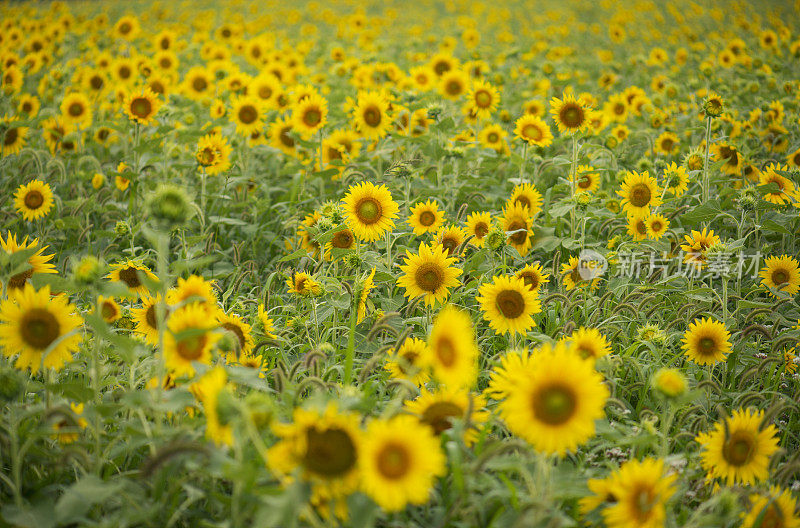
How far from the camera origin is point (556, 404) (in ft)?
5.81

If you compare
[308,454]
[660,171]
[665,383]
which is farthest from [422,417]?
[660,171]

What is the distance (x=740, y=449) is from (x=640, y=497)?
2.12ft

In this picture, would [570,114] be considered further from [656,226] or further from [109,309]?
[109,309]

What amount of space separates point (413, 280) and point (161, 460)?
1704 mm

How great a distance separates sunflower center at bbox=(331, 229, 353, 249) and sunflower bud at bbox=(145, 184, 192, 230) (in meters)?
1.56

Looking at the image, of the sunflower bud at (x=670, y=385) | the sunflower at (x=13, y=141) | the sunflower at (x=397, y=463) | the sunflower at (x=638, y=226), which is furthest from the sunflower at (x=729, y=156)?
the sunflower at (x=13, y=141)

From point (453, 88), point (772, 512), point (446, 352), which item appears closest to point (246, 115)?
point (453, 88)

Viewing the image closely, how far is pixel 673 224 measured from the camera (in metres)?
4.71

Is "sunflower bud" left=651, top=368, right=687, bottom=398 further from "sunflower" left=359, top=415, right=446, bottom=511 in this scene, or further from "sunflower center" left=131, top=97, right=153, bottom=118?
"sunflower center" left=131, top=97, right=153, bottom=118

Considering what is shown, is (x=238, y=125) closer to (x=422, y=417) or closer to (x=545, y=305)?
(x=545, y=305)

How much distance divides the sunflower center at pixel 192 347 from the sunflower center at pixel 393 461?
0.81 metres

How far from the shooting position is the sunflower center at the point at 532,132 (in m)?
4.34

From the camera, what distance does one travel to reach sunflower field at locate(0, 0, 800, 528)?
1781 millimetres

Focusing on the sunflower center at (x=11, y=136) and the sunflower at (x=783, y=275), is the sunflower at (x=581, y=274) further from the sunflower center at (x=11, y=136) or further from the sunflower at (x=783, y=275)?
the sunflower center at (x=11, y=136)
